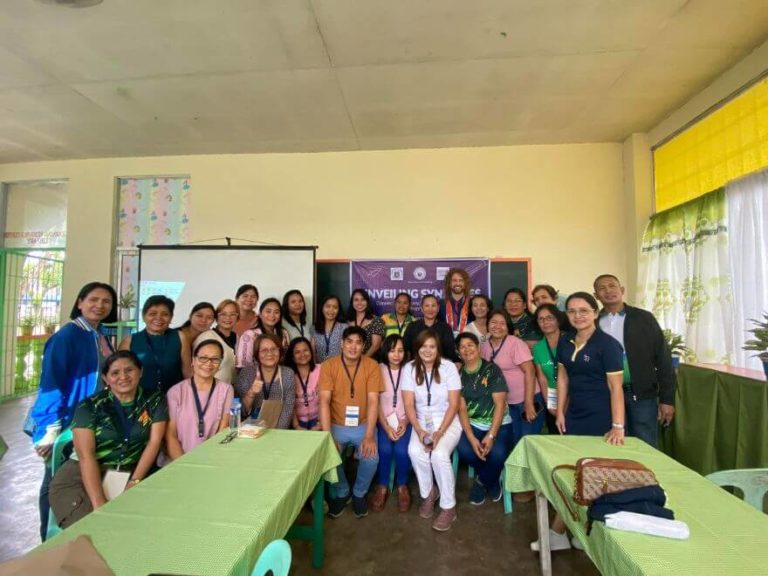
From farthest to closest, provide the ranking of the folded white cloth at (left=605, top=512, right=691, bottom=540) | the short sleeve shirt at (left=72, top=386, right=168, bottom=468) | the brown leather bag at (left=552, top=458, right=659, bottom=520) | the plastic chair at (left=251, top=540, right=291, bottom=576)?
the short sleeve shirt at (left=72, top=386, right=168, bottom=468)
the brown leather bag at (left=552, top=458, right=659, bottom=520)
the folded white cloth at (left=605, top=512, right=691, bottom=540)
the plastic chair at (left=251, top=540, right=291, bottom=576)

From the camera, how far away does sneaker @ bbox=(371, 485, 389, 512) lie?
243cm

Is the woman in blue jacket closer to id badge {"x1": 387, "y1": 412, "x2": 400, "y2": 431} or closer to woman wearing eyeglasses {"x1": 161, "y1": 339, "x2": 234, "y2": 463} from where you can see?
woman wearing eyeglasses {"x1": 161, "y1": 339, "x2": 234, "y2": 463}

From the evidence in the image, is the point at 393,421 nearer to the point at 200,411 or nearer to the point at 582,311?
the point at 200,411

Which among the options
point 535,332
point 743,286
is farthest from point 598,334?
point 743,286

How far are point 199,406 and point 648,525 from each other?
2021 mm

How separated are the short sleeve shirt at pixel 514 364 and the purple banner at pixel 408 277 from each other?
1220mm

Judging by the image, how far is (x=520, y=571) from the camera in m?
1.86

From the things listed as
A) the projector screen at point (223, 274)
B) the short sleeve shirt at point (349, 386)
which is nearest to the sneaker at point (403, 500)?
the short sleeve shirt at point (349, 386)

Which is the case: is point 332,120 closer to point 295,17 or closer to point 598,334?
point 295,17

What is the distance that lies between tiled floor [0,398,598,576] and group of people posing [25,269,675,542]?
0.36 ft

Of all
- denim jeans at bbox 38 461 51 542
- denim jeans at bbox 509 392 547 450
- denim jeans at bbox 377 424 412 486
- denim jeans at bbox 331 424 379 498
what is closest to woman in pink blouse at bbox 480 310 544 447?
denim jeans at bbox 509 392 547 450

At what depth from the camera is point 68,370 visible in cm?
194

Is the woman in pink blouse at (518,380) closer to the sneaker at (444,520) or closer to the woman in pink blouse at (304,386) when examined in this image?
the sneaker at (444,520)

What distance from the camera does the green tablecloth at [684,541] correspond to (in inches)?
36.3
